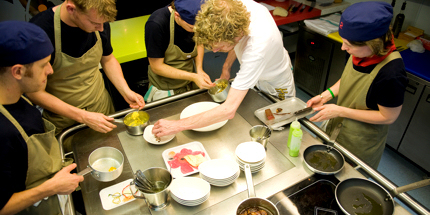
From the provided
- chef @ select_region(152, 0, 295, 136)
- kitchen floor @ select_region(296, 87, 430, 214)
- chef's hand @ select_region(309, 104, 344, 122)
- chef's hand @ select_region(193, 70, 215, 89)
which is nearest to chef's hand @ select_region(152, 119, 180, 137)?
chef @ select_region(152, 0, 295, 136)

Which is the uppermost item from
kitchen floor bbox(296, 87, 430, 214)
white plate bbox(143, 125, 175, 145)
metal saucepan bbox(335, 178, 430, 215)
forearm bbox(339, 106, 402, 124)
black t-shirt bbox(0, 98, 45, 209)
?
black t-shirt bbox(0, 98, 45, 209)

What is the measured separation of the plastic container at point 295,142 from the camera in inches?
60.1

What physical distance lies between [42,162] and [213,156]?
91 cm

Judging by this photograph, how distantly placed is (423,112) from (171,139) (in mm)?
2656

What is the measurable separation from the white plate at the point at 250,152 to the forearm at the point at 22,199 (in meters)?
0.98

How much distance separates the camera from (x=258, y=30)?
1661 mm

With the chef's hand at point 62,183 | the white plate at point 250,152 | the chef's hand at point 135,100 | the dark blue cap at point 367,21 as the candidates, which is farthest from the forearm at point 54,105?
the dark blue cap at point 367,21

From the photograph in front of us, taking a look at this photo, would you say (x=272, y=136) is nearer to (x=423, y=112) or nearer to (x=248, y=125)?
(x=248, y=125)

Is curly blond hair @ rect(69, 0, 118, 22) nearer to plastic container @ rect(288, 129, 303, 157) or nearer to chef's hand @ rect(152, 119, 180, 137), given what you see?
chef's hand @ rect(152, 119, 180, 137)

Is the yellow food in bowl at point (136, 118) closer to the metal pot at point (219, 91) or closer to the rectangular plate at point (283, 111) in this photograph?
the metal pot at point (219, 91)

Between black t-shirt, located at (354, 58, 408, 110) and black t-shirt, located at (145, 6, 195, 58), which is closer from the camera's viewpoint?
black t-shirt, located at (354, 58, 408, 110)

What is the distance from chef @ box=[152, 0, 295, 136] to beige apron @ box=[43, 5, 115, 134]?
0.75 m

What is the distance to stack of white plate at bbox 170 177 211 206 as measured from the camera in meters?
1.34

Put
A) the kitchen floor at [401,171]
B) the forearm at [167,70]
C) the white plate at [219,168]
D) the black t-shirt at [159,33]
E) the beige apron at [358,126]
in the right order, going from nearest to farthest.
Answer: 1. the white plate at [219,168]
2. the beige apron at [358,126]
3. the black t-shirt at [159,33]
4. the forearm at [167,70]
5. the kitchen floor at [401,171]
